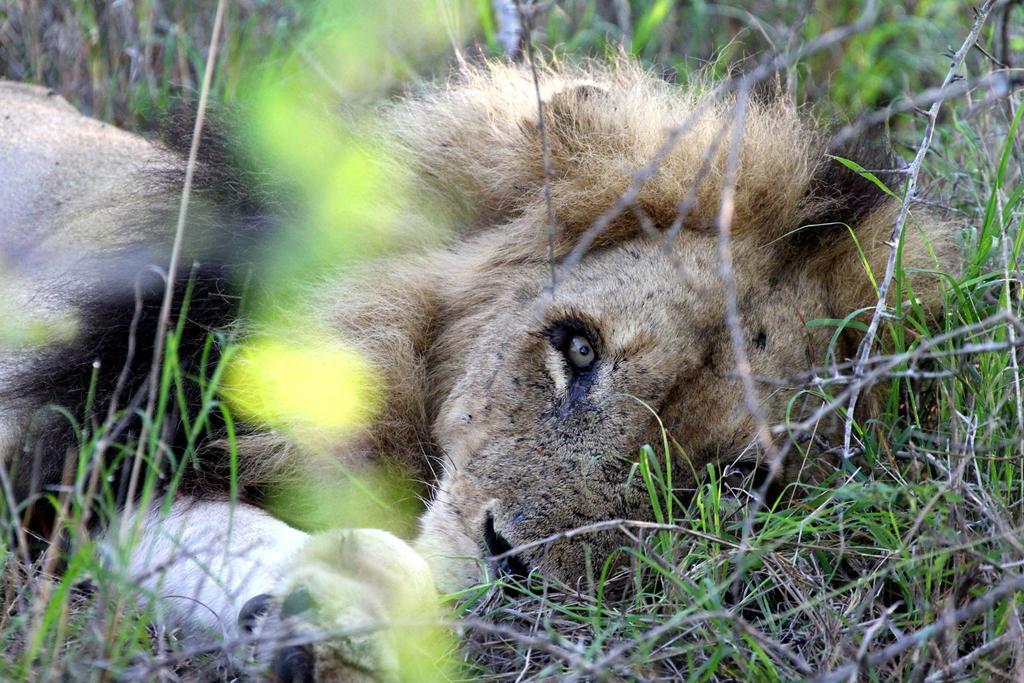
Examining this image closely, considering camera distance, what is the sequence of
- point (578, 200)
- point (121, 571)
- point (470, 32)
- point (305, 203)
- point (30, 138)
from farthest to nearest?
1. point (470, 32)
2. point (30, 138)
3. point (305, 203)
4. point (578, 200)
5. point (121, 571)

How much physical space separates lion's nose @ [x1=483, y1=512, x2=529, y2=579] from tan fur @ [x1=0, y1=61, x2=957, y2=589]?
0.02 m

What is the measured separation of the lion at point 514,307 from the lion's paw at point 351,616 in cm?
2

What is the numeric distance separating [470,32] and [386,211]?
6.95ft

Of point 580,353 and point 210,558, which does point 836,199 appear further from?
point 210,558

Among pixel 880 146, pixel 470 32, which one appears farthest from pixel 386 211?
pixel 470 32

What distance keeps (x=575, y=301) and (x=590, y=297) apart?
1.6 inches

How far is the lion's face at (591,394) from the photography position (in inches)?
104

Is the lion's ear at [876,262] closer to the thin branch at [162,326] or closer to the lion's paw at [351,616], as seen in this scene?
the lion's paw at [351,616]

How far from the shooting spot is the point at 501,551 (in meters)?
2.66

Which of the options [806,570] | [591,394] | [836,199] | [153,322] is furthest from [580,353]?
[153,322]

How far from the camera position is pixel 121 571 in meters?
2.03

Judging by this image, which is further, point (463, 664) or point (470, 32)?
point (470, 32)

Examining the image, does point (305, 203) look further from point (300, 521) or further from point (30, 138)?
point (30, 138)

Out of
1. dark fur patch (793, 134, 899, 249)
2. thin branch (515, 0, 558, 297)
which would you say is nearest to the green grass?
dark fur patch (793, 134, 899, 249)
